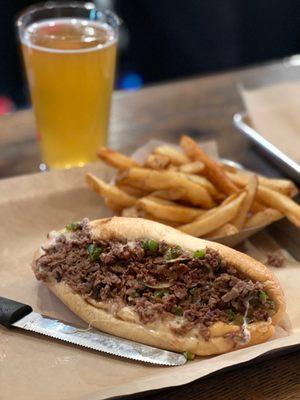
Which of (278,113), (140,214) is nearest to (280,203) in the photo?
(140,214)

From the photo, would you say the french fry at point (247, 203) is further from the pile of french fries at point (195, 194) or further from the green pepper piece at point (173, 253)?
the green pepper piece at point (173, 253)

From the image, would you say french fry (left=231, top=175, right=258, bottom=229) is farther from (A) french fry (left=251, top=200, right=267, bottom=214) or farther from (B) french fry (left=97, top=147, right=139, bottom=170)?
(B) french fry (left=97, top=147, right=139, bottom=170)

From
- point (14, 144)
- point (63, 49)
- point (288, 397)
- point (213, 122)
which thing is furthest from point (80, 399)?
point (213, 122)

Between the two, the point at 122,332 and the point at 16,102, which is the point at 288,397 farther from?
the point at 16,102

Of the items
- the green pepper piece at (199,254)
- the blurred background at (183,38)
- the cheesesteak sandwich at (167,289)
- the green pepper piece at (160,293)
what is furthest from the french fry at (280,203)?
the blurred background at (183,38)

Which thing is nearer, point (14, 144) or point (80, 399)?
point (80, 399)

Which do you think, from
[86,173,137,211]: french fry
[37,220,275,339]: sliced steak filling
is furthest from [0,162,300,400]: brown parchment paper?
[86,173,137,211]: french fry
